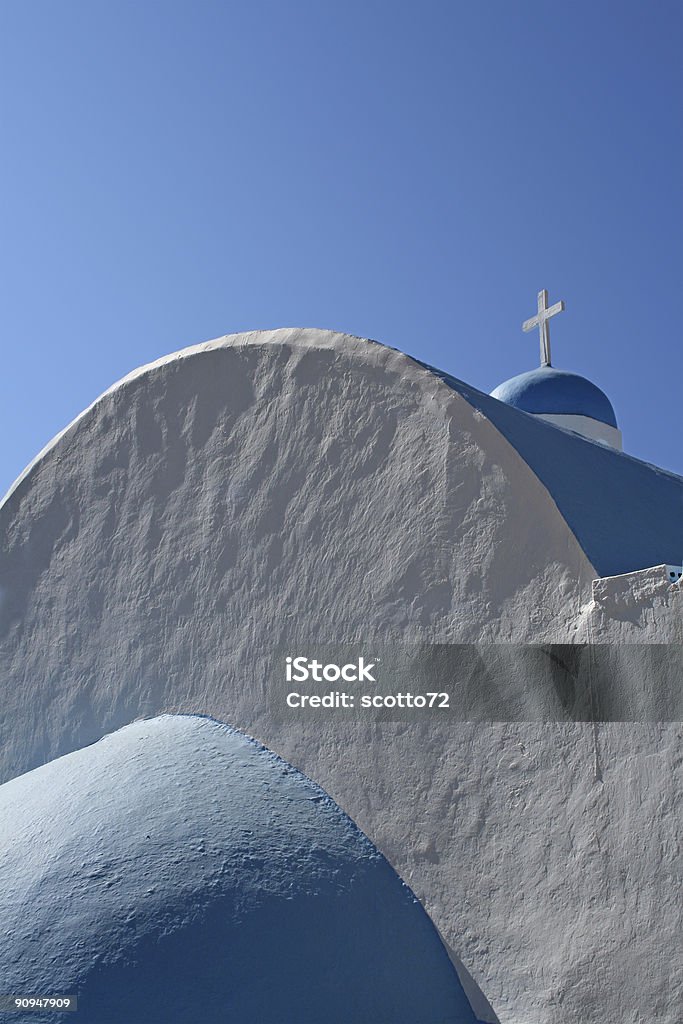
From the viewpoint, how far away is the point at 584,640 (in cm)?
443

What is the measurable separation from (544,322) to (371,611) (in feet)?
20.2

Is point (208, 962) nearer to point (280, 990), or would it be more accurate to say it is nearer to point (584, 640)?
point (280, 990)

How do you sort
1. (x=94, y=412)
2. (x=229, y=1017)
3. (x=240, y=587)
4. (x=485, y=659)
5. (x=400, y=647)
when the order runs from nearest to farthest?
(x=229, y=1017) < (x=485, y=659) < (x=400, y=647) < (x=240, y=587) < (x=94, y=412)

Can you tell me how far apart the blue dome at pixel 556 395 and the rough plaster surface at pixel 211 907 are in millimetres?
6756

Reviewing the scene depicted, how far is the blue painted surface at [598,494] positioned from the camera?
4.73 m

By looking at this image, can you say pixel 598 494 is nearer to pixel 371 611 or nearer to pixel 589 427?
pixel 371 611

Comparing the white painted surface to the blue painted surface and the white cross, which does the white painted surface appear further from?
the blue painted surface

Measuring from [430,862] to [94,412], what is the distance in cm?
319

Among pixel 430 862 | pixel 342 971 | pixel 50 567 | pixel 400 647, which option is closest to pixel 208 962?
pixel 342 971

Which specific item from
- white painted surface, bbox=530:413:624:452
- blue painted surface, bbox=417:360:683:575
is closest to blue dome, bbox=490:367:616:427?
white painted surface, bbox=530:413:624:452

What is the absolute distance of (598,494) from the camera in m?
5.17

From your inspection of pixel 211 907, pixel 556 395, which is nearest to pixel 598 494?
pixel 211 907

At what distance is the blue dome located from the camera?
11250 mm

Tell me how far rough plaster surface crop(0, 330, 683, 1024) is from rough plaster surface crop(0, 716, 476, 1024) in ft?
0.67
